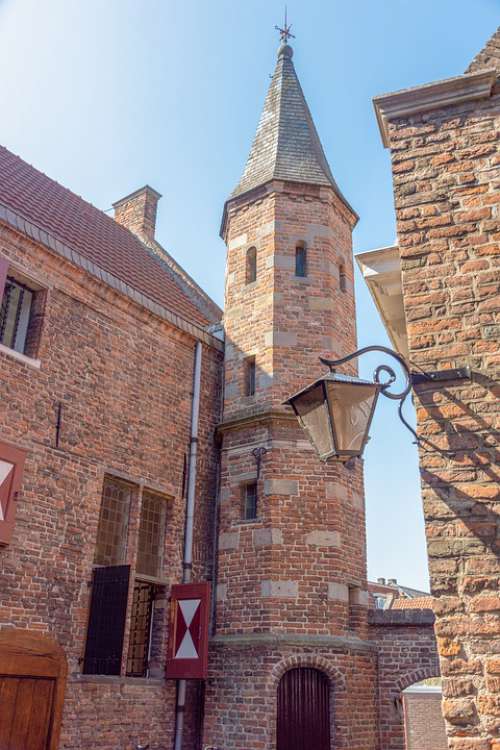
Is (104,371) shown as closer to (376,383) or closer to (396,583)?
(376,383)

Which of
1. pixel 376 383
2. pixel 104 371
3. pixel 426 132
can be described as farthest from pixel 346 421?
pixel 104 371

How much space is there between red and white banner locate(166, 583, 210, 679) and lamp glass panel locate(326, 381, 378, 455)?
6020mm

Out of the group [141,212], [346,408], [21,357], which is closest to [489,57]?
[346,408]

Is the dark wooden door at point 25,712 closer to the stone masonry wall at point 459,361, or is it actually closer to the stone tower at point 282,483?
the stone tower at point 282,483

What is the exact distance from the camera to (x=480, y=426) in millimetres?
4496

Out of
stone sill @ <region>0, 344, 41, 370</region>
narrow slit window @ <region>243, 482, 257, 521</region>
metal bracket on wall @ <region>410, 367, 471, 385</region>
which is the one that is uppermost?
stone sill @ <region>0, 344, 41, 370</region>

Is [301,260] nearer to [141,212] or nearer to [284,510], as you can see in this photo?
[284,510]

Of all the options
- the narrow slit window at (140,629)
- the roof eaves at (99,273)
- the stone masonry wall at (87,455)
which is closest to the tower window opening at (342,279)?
the roof eaves at (99,273)

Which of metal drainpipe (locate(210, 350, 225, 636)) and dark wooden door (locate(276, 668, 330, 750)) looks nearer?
dark wooden door (locate(276, 668, 330, 750))

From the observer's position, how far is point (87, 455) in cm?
Result: 939

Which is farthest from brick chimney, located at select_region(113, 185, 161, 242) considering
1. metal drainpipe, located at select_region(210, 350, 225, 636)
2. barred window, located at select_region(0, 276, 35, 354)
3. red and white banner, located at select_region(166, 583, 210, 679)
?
red and white banner, located at select_region(166, 583, 210, 679)

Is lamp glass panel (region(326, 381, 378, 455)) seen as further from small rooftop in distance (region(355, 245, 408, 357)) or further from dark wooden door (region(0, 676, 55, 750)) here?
dark wooden door (region(0, 676, 55, 750))

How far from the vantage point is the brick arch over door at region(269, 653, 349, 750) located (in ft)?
29.9

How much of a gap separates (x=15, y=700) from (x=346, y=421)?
5.60m
